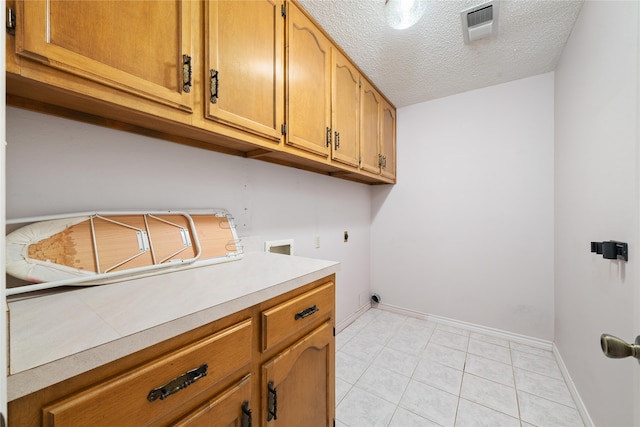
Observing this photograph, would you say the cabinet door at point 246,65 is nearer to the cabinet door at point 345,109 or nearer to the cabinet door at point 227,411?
the cabinet door at point 345,109

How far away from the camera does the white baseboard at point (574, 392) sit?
129 cm

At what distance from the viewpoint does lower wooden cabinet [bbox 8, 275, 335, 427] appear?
450mm

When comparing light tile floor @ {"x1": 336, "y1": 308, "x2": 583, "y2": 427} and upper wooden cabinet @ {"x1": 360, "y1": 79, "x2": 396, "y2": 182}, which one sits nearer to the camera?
light tile floor @ {"x1": 336, "y1": 308, "x2": 583, "y2": 427}

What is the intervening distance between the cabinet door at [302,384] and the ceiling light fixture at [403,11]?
1.57m

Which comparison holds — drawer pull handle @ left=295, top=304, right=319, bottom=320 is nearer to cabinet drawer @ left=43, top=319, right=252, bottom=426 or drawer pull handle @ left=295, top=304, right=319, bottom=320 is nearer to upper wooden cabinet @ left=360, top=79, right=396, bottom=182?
cabinet drawer @ left=43, top=319, right=252, bottom=426

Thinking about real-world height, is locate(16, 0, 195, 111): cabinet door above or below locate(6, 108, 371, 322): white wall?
above

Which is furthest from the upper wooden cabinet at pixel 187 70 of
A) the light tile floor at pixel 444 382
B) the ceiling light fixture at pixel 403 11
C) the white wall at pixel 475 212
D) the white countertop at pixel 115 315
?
the light tile floor at pixel 444 382

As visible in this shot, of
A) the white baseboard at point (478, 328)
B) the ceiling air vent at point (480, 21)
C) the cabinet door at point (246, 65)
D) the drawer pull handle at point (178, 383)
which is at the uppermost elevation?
the ceiling air vent at point (480, 21)

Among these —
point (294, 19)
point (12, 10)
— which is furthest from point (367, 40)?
point (12, 10)

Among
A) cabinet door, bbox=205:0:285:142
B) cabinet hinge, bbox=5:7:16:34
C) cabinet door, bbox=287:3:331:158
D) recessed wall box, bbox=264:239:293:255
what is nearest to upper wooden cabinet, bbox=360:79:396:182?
cabinet door, bbox=287:3:331:158

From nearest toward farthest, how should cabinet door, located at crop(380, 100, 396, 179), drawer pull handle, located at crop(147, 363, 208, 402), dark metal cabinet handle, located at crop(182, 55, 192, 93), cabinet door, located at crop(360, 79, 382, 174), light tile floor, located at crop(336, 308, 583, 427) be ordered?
drawer pull handle, located at crop(147, 363, 208, 402) < dark metal cabinet handle, located at crop(182, 55, 192, 93) < light tile floor, located at crop(336, 308, 583, 427) < cabinet door, located at crop(360, 79, 382, 174) < cabinet door, located at crop(380, 100, 396, 179)

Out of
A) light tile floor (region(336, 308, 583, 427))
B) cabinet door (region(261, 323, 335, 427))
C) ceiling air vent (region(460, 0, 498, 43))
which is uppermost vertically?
ceiling air vent (region(460, 0, 498, 43))

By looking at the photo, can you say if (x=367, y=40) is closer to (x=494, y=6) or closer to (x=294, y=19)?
(x=294, y=19)

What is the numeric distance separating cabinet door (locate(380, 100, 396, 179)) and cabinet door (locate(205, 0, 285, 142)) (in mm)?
1404
